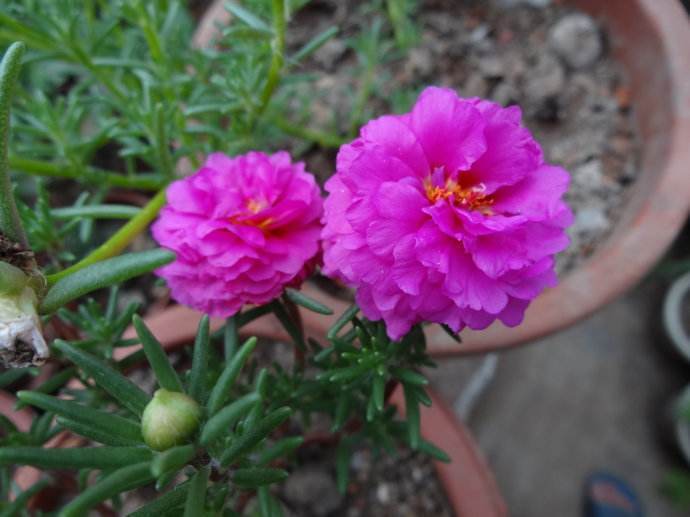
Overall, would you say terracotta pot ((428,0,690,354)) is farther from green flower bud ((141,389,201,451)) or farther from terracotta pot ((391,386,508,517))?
green flower bud ((141,389,201,451))

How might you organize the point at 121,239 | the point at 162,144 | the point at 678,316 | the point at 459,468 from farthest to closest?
1. the point at 678,316
2. the point at 459,468
3. the point at 162,144
4. the point at 121,239

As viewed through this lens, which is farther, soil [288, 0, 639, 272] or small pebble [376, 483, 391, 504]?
soil [288, 0, 639, 272]

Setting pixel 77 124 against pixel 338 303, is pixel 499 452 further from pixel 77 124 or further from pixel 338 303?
pixel 77 124

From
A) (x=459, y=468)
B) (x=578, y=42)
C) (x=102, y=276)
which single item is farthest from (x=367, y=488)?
(x=578, y=42)

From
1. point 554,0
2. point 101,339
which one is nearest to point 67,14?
point 101,339

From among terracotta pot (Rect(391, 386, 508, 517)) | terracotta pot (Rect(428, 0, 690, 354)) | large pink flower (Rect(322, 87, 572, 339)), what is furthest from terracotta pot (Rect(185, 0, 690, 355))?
large pink flower (Rect(322, 87, 572, 339))

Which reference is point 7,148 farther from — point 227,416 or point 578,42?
point 578,42
